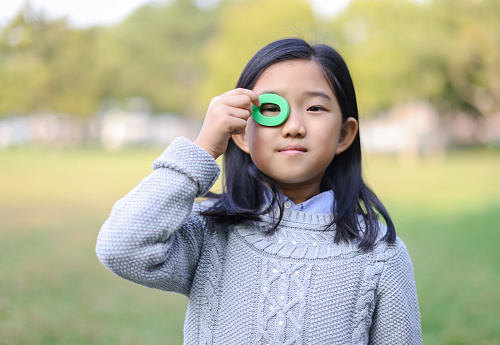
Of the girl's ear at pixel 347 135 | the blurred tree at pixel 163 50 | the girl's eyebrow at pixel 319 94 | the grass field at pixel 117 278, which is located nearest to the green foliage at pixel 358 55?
the blurred tree at pixel 163 50

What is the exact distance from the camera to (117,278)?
16.3 feet

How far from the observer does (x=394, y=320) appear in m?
1.35

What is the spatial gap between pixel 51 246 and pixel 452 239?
182 inches

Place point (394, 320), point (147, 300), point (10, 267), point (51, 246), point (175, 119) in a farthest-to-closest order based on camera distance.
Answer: point (175, 119)
point (51, 246)
point (10, 267)
point (147, 300)
point (394, 320)

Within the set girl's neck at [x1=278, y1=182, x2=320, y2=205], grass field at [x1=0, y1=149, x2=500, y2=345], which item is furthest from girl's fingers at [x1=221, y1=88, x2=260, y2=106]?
grass field at [x1=0, y1=149, x2=500, y2=345]

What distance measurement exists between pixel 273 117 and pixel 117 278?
395cm

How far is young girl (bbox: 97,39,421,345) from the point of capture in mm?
1247

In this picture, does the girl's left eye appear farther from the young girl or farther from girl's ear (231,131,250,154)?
girl's ear (231,131,250,154)

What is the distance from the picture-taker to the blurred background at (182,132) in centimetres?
402

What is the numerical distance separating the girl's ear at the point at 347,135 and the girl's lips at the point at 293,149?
7.9 inches

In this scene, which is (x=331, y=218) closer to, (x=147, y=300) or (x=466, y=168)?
(x=147, y=300)

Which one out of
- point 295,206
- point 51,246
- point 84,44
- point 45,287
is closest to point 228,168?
point 295,206

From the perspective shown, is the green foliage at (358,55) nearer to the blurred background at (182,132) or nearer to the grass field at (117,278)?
the blurred background at (182,132)

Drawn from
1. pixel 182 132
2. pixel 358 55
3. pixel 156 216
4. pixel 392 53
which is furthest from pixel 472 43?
pixel 182 132
